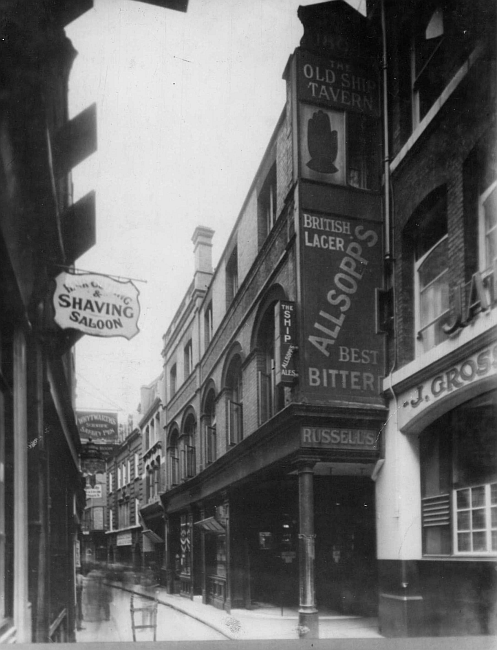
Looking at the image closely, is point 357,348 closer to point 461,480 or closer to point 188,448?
point 461,480

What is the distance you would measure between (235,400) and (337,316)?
2059 mm

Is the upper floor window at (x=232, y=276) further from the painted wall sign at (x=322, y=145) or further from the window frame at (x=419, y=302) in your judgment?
the window frame at (x=419, y=302)

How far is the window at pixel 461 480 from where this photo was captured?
673 centimetres

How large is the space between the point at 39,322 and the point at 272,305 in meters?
4.03

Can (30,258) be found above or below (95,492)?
above

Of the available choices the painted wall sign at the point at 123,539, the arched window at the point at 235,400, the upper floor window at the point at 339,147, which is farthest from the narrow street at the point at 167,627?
the upper floor window at the point at 339,147

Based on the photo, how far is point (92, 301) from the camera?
5.98m

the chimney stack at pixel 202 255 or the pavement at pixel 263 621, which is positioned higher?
the chimney stack at pixel 202 255

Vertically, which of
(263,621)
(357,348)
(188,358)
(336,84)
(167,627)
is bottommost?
(263,621)

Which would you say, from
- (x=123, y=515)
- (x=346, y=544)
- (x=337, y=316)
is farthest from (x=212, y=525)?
(x=337, y=316)

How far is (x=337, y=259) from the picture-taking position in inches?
336

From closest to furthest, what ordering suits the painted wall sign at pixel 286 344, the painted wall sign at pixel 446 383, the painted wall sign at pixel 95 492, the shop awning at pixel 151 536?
the painted wall sign at pixel 446 383 < the painted wall sign at pixel 286 344 < the shop awning at pixel 151 536 < the painted wall sign at pixel 95 492

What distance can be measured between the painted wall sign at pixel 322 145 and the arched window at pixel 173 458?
4144mm

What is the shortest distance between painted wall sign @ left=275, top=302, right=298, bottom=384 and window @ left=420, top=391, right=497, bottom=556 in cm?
191
